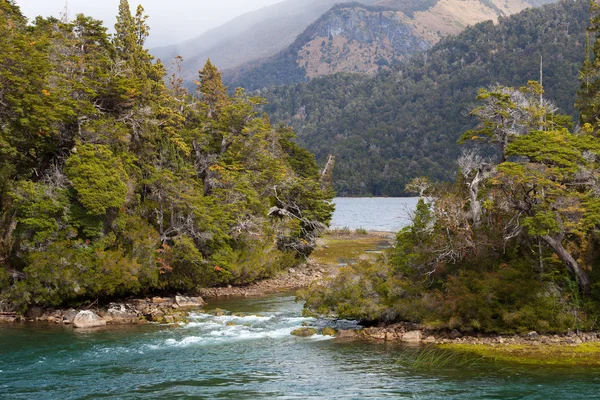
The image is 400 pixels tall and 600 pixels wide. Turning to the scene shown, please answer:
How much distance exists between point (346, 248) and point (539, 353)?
63.6 m

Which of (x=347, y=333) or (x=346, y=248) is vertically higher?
(x=347, y=333)

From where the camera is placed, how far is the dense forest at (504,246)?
30.2 meters

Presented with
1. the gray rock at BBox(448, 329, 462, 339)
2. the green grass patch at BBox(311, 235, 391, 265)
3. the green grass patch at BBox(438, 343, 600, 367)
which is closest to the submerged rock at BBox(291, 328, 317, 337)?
the gray rock at BBox(448, 329, 462, 339)

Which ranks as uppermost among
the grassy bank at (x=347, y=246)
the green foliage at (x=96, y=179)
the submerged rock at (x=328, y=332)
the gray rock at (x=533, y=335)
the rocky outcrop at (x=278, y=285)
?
the green foliage at (x=96, y=179)

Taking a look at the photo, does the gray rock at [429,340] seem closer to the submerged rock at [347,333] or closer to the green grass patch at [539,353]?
the green grass patch at [539,353]

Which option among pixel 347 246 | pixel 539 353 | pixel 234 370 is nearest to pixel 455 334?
pixel 539 353

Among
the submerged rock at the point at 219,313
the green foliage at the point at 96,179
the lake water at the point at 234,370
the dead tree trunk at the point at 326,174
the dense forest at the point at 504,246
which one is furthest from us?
the dead tree trunk at the point at 326,174

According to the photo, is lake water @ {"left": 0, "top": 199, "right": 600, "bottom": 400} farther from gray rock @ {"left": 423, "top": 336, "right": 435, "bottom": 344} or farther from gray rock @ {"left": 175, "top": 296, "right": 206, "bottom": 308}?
gray rock @ {"left": 175, "top": 296, "right": 206, "bottom": 308}

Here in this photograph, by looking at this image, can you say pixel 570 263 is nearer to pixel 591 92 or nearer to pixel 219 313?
pixel 219 313

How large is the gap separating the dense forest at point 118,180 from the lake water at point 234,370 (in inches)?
234

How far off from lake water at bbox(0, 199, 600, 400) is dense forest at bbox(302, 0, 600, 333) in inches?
137

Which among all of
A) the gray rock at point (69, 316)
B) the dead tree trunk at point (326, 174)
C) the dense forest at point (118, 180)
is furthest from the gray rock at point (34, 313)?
the dead tree trunk at point (326, 174)

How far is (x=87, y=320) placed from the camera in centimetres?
3769

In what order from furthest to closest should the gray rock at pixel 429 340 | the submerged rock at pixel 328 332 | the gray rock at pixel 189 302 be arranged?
the gray rock at pixel 189 302
the submerged rock at pixel 328 332
the gray rock at pixel 429 340
